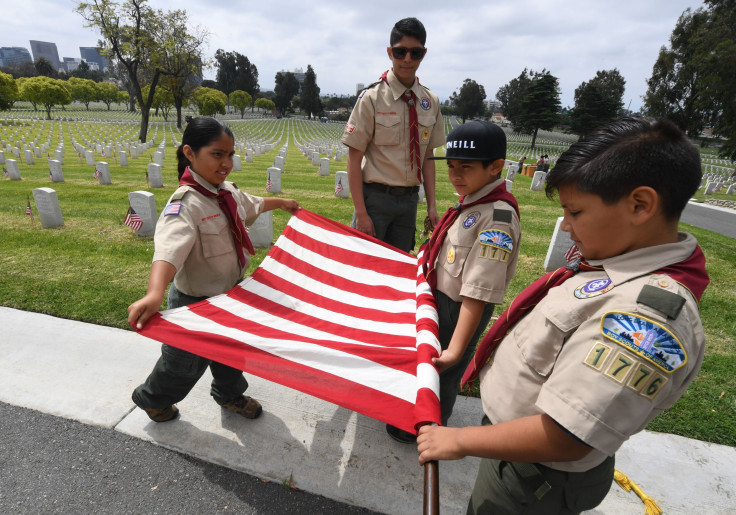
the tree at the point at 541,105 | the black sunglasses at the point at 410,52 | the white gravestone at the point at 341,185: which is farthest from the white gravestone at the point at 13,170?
the tree at the point at 541,105

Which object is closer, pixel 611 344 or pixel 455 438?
pixel 611 344

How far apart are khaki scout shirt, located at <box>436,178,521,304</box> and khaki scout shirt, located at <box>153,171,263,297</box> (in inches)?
51.9

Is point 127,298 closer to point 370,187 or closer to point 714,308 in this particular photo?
point 370,187

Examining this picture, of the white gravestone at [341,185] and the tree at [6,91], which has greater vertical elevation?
the tree at [6,91]

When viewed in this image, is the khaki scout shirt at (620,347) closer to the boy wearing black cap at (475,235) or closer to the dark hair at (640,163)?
the dark hair at (640,163)

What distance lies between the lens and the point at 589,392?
877 millimetres

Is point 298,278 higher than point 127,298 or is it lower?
higher

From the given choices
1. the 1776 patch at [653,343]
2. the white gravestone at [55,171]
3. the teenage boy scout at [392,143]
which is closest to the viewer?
the 1776 patch at [653,343]

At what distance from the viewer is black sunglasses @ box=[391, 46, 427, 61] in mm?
2607

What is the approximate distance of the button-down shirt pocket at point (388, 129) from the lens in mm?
2838

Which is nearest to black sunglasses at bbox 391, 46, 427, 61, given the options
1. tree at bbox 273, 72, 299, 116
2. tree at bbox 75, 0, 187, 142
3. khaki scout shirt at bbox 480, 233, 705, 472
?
khaki scout shirt at bbox 480, 233, 705, 472

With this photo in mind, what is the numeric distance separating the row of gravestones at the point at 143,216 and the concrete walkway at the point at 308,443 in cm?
327

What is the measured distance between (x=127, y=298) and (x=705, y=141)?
69.0 meters

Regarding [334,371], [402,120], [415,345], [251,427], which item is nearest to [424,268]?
[415,345]
